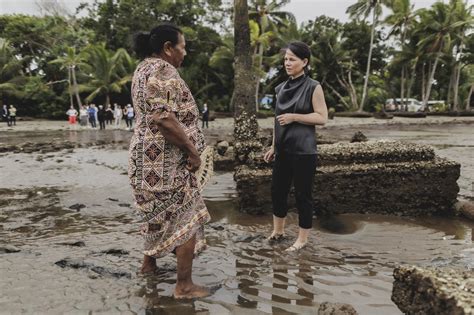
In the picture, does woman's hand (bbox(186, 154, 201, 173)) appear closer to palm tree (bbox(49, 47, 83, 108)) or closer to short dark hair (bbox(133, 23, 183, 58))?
short dark hair (bbox(133, 23, 183, 58))

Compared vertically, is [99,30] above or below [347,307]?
above

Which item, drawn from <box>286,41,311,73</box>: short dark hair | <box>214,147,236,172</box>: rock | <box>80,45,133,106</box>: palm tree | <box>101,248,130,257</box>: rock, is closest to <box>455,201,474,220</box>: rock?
<box>286,41,311,73</box>: short dark hair

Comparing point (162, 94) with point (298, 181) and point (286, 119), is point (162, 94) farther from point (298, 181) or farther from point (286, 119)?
point (298, 181)

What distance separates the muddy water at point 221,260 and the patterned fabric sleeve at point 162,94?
1223 millimetres

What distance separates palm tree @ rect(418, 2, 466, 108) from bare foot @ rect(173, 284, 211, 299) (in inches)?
1550

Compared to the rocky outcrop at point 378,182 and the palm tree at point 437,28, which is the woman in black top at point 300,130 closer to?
the rocky outcrop at point 378,182

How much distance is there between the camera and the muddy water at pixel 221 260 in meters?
2.92

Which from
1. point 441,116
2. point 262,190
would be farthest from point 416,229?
point 441,116

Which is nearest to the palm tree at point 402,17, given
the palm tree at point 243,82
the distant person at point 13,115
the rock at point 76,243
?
the distant person at point 13,115

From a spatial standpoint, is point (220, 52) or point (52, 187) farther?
point (220, 52)

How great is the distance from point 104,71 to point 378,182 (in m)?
31.2

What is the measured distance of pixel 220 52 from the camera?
34.8m

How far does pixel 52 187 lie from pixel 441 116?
34.3m

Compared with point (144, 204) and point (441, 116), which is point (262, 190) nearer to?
point (144, 204)
